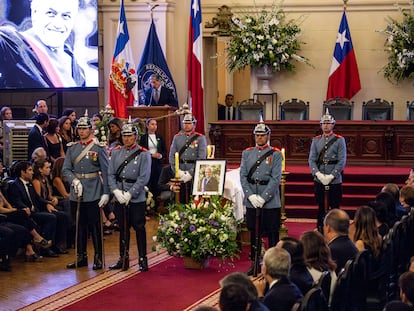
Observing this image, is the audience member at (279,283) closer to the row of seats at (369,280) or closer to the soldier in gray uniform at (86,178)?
the row of seats at (369,280)

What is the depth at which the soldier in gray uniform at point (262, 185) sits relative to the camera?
30.0 feet

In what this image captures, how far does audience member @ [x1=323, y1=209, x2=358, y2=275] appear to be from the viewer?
244 inches

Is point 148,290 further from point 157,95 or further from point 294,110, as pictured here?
point 294,110

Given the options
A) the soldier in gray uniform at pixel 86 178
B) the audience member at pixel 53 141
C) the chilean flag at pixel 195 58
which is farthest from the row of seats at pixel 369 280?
the chilean flag at pixel 195 58

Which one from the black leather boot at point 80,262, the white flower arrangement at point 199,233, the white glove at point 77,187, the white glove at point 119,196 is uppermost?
the white glove at point 77,187

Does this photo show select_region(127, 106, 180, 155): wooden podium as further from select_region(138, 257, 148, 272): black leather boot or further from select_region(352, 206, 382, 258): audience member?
select_region(352, 206, 382, 258): audience member

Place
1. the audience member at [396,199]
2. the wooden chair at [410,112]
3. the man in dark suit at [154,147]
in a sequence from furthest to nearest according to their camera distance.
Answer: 1. the wooden chair at [410,112]
2. the man in dark suit at [154,147]
3. the audience member at [396,199]

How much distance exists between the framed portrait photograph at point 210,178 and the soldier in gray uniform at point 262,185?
0.84 m

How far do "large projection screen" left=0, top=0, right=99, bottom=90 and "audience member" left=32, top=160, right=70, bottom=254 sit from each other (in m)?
5.94

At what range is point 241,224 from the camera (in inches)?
423

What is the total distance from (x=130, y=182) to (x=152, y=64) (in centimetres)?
720

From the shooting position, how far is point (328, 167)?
35.9 feet

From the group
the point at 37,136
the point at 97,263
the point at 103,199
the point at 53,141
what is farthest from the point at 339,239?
the point at 53,141

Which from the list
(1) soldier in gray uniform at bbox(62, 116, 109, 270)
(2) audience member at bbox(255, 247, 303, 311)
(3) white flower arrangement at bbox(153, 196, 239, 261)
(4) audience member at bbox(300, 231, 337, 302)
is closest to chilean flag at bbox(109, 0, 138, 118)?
(1) soldier in gray uniform at bbox(62, 116, 109, 270)
